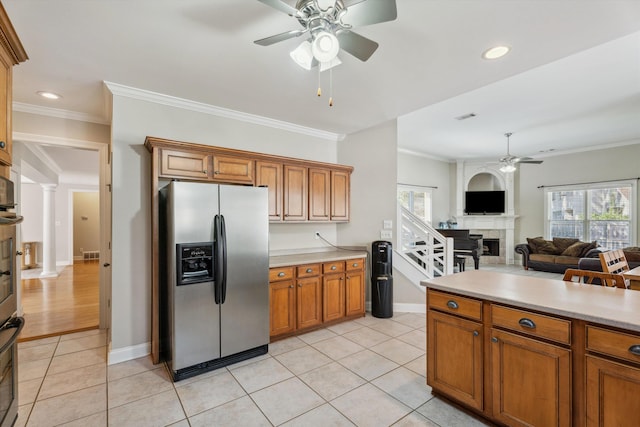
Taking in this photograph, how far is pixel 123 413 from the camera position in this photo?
2076 mm

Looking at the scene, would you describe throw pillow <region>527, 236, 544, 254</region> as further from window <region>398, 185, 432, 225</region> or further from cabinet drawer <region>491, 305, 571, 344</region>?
cabinet drawer <region>491, 305, 571, 344</region>

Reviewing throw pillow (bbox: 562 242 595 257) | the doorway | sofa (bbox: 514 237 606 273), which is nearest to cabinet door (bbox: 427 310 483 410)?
the doorway

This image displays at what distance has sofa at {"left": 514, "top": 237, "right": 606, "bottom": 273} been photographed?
6414 millimetres

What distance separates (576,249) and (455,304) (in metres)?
6.57

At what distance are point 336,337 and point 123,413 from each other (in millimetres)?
2078

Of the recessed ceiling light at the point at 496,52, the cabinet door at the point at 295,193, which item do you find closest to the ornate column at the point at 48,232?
the cabinet door at the point at 295,193

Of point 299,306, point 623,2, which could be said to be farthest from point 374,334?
point 623,2

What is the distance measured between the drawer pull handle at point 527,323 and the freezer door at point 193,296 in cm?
238

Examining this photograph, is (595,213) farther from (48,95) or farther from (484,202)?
(48,95)

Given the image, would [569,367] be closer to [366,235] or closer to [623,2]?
[623,2]

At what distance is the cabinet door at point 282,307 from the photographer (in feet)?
10.6

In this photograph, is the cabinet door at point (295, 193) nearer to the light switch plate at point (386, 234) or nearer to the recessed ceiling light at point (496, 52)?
the light switch plate at point (386, 234)

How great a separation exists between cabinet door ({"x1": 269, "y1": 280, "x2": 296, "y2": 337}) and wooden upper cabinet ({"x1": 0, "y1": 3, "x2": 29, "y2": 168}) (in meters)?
2.32

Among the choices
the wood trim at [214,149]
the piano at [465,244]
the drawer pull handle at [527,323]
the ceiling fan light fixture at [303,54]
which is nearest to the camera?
the drawer pull handle at [527,323]
